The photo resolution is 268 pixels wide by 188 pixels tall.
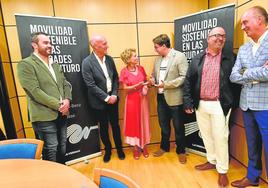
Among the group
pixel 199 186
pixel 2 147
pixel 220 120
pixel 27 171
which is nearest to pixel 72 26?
pixel 2 147

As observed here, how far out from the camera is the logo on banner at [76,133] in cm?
274

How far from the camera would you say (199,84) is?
2213 millimetres

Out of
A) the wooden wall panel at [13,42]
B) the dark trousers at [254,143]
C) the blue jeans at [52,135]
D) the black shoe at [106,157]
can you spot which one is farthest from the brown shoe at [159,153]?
the wooden wall panel at [13,42]

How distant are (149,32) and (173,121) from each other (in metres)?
1.44

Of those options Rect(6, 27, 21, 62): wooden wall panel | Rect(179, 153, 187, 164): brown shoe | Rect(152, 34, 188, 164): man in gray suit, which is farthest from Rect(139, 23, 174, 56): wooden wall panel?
Rect(6, 27, 21, 62): wooden wall panel

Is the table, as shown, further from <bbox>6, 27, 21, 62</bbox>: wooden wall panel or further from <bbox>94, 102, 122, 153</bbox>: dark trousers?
<bbox>6, 27, 21, 62</bbox>: wooden wall panel

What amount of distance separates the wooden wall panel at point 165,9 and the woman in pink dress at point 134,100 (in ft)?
2.36

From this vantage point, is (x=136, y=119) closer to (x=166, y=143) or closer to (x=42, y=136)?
(x=166, y=143)

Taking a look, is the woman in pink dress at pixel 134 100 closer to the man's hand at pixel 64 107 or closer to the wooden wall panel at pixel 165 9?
the wooden wall panel at pixel 165 9

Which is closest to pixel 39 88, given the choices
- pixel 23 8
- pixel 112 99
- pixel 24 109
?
Result: pixel 112 99

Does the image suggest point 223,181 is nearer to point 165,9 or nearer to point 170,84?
point 170,84

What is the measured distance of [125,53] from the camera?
8.82 ft

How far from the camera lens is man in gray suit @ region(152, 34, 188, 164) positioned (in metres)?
2.56

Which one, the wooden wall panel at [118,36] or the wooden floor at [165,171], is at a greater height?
the wooden wall panel at [118,36]
